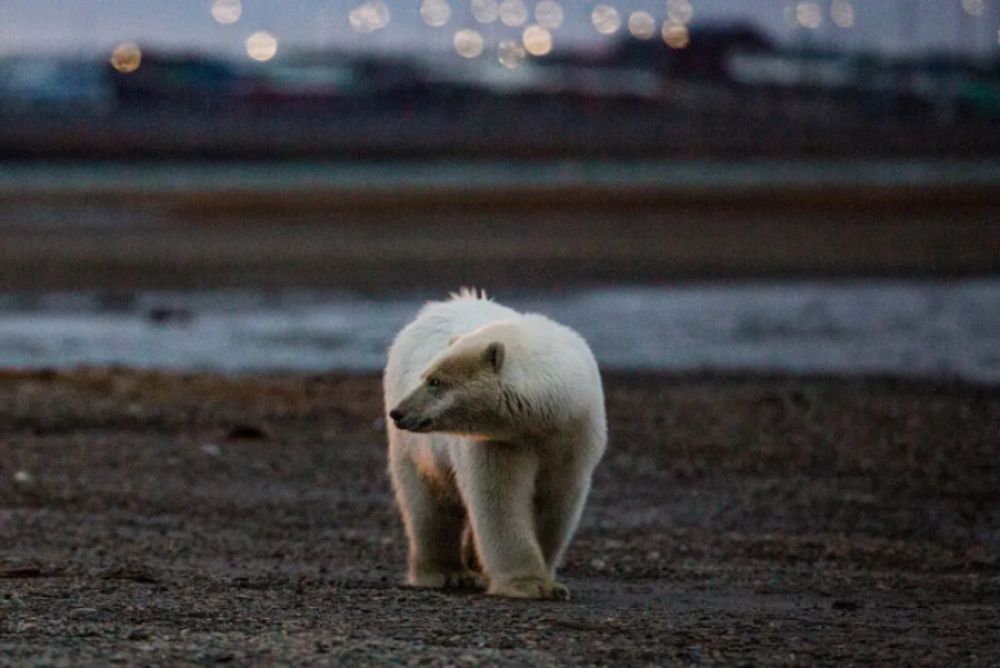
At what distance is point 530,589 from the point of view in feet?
26.4

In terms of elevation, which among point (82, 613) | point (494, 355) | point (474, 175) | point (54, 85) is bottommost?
point (82, 613)

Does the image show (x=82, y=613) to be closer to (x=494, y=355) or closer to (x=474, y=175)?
(x=494, y=355)

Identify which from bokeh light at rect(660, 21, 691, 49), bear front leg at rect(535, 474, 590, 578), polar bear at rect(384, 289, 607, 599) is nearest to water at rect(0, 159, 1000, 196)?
polar bear at rect(384, 289, 607, 599)

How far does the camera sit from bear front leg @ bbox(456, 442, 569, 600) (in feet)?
26.2

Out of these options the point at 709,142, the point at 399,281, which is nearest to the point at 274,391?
the point at 399,281

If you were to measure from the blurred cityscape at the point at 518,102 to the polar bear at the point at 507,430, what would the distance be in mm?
57836

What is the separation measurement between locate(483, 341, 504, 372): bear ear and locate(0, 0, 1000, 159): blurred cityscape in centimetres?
5852

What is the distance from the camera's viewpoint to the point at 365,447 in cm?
1324

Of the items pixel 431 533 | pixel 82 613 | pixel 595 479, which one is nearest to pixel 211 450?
pixel 595 479

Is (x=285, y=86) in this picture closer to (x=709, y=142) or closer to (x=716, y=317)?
(x=709, y=142)

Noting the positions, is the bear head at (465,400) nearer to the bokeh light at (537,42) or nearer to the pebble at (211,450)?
the pebble at (211,450)

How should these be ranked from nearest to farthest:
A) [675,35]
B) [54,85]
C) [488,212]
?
[488,212] → [54,85] → [675,35]

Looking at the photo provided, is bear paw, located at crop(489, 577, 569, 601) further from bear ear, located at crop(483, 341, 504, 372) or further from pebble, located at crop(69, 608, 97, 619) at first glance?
pebble, located at crop(69, 608, 97, 619)

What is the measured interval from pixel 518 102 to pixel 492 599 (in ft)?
264
